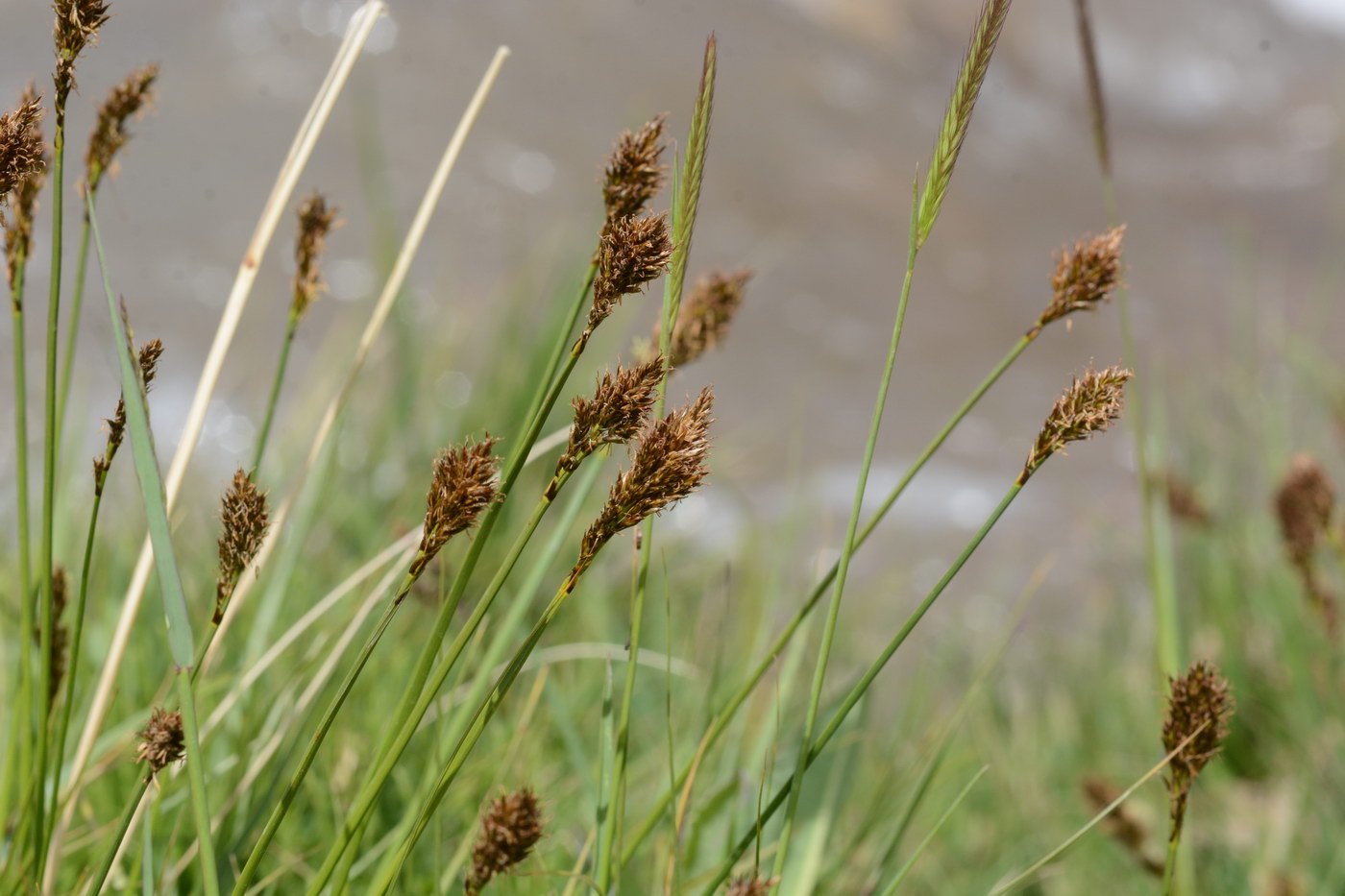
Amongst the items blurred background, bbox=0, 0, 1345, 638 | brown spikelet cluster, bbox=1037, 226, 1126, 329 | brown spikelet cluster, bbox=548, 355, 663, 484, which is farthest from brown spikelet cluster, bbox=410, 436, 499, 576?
blurred background, bbox=0, 0, 1345, 638

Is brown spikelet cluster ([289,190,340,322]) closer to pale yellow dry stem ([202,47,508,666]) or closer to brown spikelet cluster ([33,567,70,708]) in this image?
pale yellow dry stem ([202,47,508,666])

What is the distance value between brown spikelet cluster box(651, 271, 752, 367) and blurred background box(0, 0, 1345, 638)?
1.29 meters

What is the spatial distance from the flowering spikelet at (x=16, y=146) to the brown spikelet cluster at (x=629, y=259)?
0.24 meters

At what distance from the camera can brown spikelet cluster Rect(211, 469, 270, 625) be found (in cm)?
53

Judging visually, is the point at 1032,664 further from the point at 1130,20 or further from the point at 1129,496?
the point at 1130,20

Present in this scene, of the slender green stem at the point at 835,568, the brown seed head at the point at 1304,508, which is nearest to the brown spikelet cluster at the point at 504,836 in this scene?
the slender green stem at the point at 835,568

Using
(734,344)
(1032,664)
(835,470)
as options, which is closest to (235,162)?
(734,344)

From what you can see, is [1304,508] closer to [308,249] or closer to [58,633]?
[308,249]

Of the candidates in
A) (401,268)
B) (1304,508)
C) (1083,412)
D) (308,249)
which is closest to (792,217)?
(1304,508)

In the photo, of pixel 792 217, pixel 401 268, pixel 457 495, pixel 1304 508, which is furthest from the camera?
pixel 792 217

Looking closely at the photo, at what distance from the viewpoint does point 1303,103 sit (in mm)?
7785

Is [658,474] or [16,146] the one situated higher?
[16,146]

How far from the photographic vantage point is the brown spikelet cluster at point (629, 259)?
0.50m

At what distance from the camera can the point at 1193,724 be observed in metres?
0.60
